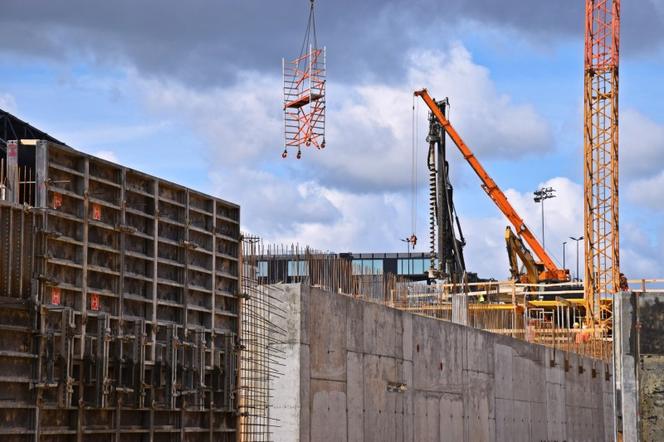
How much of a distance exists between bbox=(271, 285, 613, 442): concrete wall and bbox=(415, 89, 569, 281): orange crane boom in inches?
1247

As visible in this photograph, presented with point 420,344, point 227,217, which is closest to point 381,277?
point 420,344

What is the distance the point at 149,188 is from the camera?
72.6 feet

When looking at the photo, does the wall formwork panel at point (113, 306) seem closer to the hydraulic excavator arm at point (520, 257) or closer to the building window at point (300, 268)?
the building window at point (300, 268)

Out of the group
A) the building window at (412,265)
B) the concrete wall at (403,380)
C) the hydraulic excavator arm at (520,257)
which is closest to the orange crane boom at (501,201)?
the hydraulic excavator arm at (520,257)

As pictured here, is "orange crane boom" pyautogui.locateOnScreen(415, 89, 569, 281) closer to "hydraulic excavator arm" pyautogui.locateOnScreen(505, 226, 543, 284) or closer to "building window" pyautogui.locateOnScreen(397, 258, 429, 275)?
"hydraulic excavator arm" pyautogui.locateOnScreen(505, 226, 543, 284)

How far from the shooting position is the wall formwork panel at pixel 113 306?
59.8ft

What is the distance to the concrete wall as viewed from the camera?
25828 mm

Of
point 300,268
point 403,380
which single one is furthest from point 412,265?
point 300,268

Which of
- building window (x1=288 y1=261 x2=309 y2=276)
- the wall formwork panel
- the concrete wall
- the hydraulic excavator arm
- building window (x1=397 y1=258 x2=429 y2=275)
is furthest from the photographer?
building window (x1=397 y1=258 x2=429 y2=275)

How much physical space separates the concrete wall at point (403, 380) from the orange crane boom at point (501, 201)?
104 ft

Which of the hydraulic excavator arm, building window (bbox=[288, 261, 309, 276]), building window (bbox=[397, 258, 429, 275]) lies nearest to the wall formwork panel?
building window (bbox=[288, 261, 309, 276])

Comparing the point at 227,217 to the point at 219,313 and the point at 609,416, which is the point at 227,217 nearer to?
the point at 219,313

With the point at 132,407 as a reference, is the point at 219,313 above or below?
above

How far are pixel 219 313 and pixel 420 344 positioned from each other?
9.50 metres
